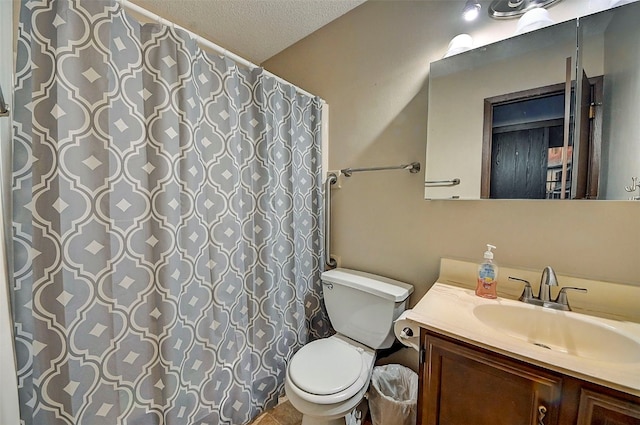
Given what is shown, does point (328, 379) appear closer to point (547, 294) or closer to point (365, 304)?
point (365, 304)

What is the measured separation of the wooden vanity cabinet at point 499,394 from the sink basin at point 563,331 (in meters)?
0.21

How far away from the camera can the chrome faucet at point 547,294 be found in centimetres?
95

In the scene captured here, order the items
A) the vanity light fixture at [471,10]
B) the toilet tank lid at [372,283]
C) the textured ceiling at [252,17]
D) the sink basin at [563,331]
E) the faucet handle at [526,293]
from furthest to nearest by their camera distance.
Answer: the textured ceiling at [252,17]
the toilet tank lid at [372,283]
the vanity light fixture at [471,10]
the faucet handle at [526,293]
the sink basin at [563,331]

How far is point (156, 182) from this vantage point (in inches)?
39.9

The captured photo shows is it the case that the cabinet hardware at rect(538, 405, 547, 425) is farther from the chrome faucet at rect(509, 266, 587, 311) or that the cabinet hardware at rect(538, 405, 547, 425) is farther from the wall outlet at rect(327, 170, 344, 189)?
the wall outlet at rect(327, 170, 344, 189)

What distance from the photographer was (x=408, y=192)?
142 cm

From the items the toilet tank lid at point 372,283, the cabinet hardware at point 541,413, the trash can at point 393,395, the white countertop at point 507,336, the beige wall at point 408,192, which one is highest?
the beige wall at point 408,192

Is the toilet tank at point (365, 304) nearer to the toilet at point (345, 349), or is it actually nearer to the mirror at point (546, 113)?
the toilet at point (345, 349)

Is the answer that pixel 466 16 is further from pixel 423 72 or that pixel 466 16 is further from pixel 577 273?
pixel 577 273

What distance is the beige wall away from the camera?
0.98 meters

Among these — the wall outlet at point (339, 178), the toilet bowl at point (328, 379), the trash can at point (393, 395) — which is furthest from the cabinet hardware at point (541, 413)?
the wall outlet at point (339, 178)

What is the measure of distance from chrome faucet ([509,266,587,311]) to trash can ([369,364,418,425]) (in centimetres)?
69

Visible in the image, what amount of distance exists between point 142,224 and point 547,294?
1.67 meters

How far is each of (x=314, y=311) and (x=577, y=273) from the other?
1.41 m
